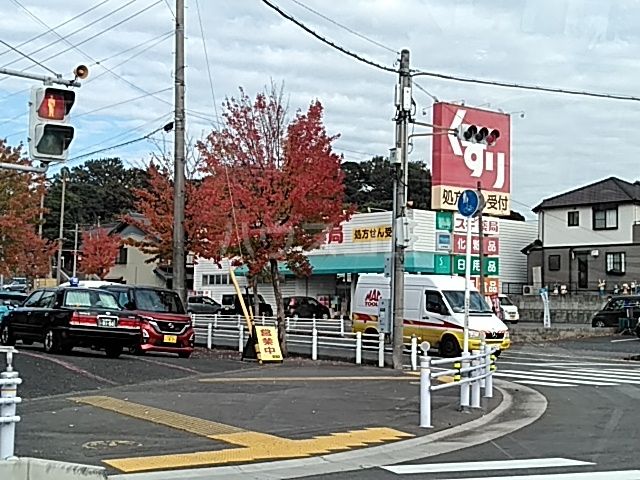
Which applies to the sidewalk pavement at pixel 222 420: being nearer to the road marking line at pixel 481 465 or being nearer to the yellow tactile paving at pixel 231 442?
the yellow tactile paving at pixel 231 442

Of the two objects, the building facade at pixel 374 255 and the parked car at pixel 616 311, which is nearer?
the parked car at pixel 616 311

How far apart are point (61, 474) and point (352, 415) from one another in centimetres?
642

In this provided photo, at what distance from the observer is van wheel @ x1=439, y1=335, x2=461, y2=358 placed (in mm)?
Result: 26163

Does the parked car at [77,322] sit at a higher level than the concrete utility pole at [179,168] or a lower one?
lower

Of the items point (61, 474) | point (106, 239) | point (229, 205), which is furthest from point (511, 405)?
point (106, 239)

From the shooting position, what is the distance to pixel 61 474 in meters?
7.60

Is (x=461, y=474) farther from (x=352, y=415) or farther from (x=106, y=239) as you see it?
(x=106, y=239)

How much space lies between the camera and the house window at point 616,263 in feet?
182

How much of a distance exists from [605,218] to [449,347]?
33353 millimetres

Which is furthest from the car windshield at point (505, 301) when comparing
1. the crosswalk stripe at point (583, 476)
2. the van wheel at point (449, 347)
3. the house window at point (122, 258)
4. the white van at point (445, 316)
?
the crosswalk stripe at point (583, 476)

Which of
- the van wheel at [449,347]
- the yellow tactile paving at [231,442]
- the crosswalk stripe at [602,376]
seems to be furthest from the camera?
the van wheel at [449,347]

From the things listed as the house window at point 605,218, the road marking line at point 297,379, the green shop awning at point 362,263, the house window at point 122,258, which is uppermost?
the house window at point 605,218

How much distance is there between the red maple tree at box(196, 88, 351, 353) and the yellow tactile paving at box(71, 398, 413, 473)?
1159 cm

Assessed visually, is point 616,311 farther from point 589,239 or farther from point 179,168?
point 179,168
